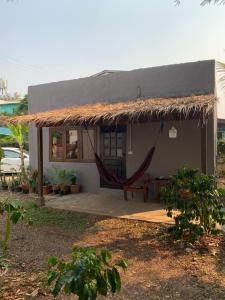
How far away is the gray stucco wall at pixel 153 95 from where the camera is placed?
28.0 ft

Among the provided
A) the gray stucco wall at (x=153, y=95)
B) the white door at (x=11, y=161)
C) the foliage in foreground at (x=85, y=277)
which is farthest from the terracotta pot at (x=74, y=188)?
the foliage in foreground at (x=85, y=277)

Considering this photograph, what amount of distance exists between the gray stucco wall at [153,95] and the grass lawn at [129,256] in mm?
2458

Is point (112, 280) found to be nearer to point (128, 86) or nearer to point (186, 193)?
point (186, 193)

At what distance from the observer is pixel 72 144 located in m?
10.8

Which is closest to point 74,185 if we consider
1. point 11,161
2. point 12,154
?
point 11,161

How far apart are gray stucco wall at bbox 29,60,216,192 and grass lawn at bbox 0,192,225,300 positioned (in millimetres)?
2458

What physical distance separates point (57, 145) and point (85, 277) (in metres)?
8.79

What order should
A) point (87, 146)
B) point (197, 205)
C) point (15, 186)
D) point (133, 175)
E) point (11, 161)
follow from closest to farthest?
point (197, 205)
point (133, 175)
point (87, 146)
point (15, 186)
point (11, 161)

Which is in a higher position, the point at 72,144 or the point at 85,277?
the point at 72,144

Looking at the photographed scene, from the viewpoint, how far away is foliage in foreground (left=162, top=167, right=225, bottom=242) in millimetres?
5598

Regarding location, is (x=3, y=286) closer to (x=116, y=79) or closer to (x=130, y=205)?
(x=130, y=205)

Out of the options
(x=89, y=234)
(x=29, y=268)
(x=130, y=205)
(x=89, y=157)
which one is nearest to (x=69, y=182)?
(x=89, y=157)

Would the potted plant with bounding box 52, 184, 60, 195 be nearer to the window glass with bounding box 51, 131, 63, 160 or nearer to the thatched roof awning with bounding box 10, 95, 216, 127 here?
the window glass with bounding box 51, 131, 63, 160

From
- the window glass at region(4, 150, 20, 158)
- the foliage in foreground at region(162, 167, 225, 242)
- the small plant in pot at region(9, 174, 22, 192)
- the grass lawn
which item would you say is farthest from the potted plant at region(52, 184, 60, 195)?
the foliage in foreground at region(162, 167, 225, 242)
